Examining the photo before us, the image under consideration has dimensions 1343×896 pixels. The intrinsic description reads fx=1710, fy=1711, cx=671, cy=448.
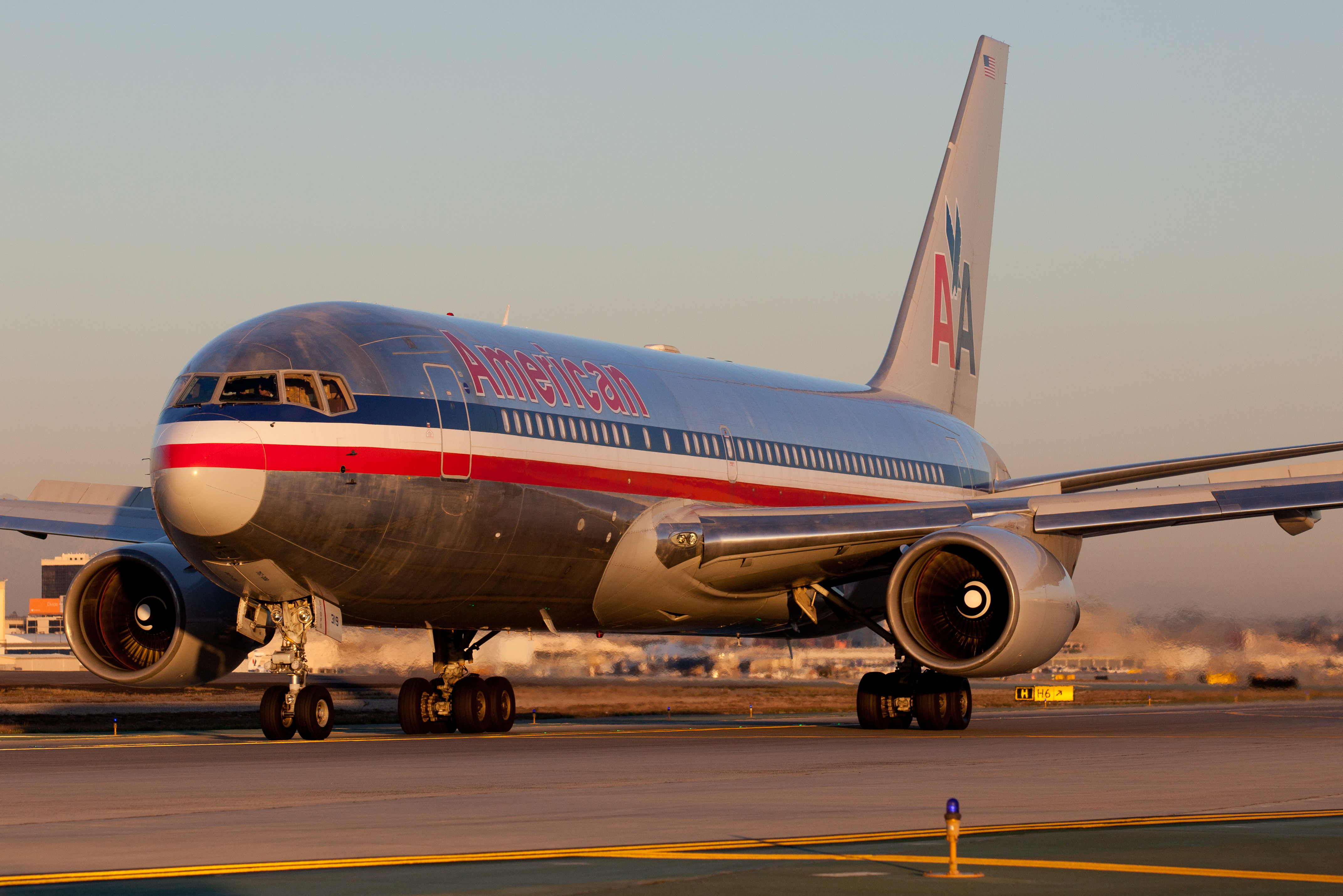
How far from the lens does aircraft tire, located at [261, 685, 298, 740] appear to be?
63.8 ft

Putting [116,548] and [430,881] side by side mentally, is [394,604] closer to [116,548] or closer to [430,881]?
[116,548]

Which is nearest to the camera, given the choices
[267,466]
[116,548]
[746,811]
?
[746,811]

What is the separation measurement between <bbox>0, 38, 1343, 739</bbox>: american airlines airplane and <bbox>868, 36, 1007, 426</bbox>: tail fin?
247 inches

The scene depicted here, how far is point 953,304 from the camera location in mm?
34438

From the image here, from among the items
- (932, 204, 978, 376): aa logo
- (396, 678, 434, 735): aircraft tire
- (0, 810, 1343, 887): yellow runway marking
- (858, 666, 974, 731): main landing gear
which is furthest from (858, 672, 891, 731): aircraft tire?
(0, 810, 1343, 887): yellow runway marking

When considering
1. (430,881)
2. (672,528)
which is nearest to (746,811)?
(430,881)

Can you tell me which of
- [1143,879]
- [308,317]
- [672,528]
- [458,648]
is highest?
[308,317]

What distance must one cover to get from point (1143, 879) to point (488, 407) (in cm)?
1277

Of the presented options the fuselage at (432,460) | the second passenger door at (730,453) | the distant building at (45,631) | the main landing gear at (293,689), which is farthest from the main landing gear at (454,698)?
the distant building at (45,631)

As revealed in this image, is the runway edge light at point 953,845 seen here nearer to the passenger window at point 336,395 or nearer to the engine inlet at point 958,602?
the passenger window at point 336,395

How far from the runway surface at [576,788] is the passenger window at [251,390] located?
12.0ft

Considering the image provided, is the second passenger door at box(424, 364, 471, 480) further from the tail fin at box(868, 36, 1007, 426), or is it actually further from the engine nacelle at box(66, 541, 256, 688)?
the tail fin at box(868, 36, 1007, 426)

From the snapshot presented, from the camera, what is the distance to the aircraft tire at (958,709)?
2327 cm

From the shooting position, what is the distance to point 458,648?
73.9 ft
